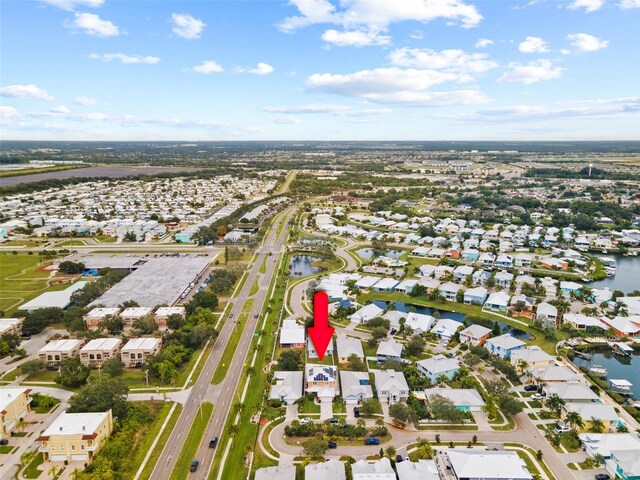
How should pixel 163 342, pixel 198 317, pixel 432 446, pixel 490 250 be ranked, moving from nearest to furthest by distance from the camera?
pixel 432 446
pixel 163 342
pixel 198 317
pixel 490 250

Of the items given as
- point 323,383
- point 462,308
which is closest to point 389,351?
point 323,383

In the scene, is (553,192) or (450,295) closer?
(450,295)

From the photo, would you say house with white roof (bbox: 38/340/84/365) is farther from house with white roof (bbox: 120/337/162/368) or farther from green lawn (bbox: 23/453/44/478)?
green lawn (bbox: 23/453/44/478)

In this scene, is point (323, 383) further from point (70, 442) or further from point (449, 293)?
point (449, 293)

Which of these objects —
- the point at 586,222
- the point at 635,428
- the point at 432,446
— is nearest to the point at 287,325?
the point at 432,446

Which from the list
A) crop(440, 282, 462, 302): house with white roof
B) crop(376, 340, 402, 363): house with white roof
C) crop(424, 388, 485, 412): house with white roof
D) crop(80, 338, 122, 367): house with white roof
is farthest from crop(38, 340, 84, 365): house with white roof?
crop(440, 282, 462, 302): house with white roof

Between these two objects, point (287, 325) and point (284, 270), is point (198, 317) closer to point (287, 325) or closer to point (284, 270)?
point (287, 325)
